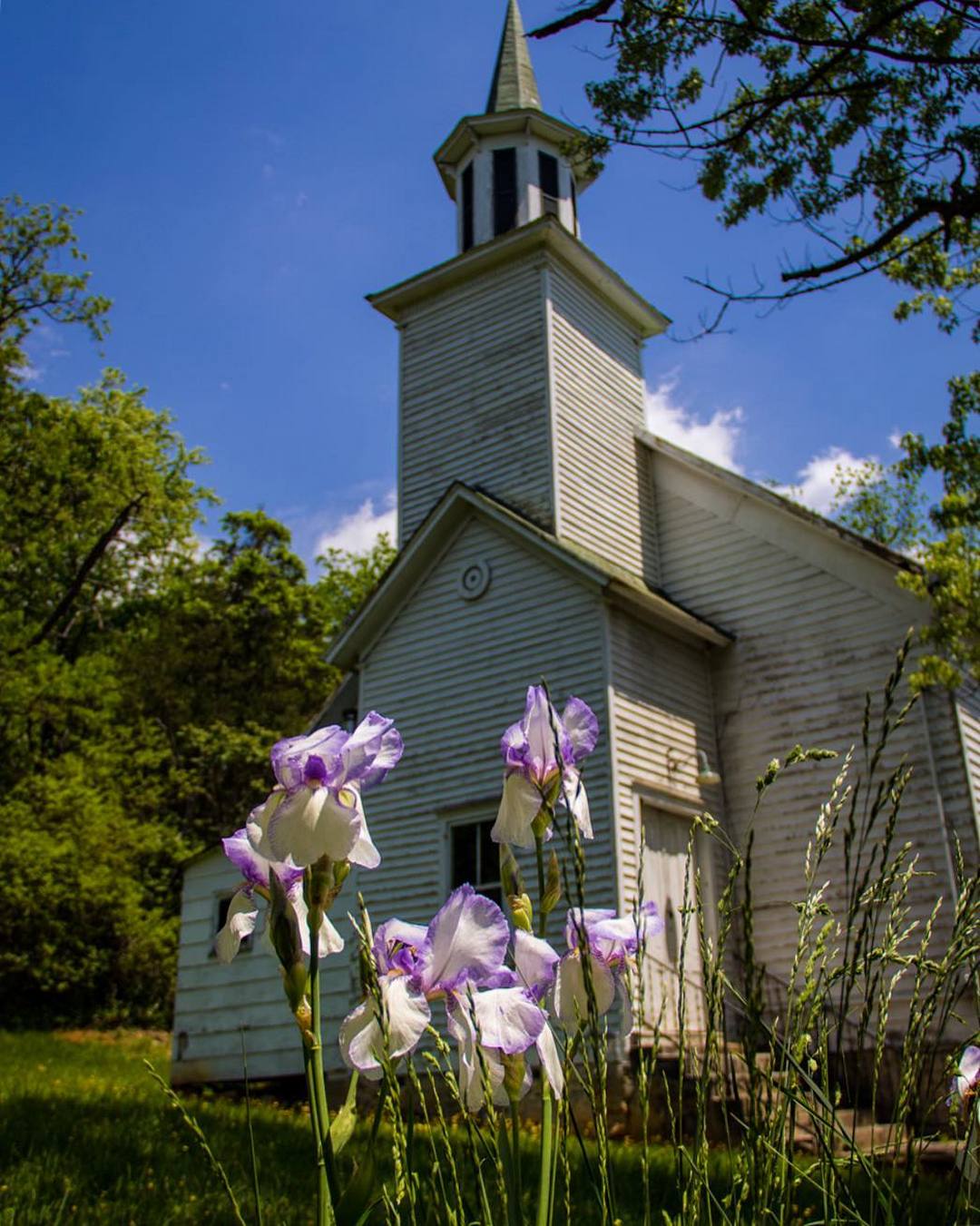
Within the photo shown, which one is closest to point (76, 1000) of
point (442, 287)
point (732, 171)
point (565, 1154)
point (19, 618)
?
point (19, 618)

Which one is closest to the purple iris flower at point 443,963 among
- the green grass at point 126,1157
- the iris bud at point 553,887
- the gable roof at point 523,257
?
the iris bud at point 553,887

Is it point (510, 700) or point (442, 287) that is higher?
point (442, 287)

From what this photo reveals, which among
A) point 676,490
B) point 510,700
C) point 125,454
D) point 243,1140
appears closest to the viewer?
point 243,1140

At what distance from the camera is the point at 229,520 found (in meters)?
30.0

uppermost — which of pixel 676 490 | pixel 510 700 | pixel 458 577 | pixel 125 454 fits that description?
pixel 125 454

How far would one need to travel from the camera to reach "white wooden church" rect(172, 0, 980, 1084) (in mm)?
11172

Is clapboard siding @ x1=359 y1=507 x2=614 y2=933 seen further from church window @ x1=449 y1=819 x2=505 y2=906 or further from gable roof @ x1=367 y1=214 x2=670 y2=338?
gable roof @ x1=367 y1=214 x2=670 y2=338

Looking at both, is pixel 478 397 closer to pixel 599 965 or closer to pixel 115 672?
pixel 599 965

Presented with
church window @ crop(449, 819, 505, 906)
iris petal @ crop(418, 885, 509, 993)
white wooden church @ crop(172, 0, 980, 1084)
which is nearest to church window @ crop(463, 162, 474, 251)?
white wooden church @ crop(172, 0, 980, 1084)

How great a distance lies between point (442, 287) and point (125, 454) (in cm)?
1191

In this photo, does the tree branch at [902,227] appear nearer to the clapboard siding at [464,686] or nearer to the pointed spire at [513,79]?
the clapboard siding at [464,686]

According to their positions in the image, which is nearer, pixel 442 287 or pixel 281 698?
pixel 442 287

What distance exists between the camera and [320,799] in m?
1.21

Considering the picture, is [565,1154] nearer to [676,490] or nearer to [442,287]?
[676,490]
